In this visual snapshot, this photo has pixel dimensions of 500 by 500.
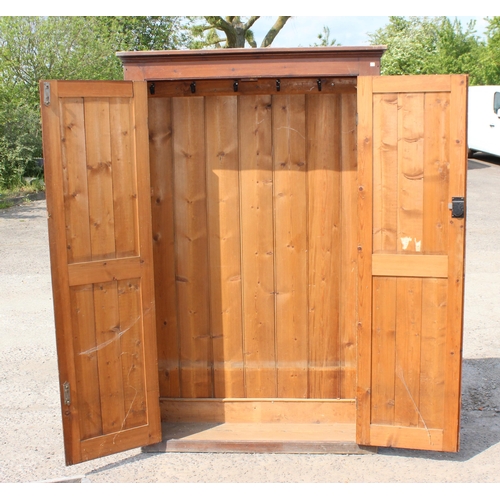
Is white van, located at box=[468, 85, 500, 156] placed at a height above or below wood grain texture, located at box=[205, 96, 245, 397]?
above

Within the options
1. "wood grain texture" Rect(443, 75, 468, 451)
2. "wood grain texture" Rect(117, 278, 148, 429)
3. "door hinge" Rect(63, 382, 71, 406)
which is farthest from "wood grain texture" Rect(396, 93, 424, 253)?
"door hinge" Rect(63, 382, 71, 406)

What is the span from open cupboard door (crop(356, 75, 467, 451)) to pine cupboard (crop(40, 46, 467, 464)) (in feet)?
0.04

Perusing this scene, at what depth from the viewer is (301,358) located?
477 centimetres

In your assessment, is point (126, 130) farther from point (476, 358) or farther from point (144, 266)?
point (476, 358)

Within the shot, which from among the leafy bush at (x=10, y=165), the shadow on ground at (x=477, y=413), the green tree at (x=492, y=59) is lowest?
the shadow on ground at (x=477, y=413)

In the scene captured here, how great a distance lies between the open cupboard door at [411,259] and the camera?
13.1 ft

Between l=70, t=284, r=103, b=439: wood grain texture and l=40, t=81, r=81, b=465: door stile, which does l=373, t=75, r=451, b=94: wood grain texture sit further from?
l=70, t=284, r=103, b=439: wood grain texture

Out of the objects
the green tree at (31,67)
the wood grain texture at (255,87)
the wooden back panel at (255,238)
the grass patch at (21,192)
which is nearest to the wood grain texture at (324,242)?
the wooden back panel at (255,238)

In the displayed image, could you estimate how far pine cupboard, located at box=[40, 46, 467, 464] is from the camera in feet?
13.3

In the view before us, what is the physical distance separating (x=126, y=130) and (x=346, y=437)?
2.37m

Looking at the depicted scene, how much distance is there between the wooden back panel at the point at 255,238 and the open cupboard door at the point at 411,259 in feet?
1.31

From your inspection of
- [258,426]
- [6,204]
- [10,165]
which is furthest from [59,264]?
[10,165]

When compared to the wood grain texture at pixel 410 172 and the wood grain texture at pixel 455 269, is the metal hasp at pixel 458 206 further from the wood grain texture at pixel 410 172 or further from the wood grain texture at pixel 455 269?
the wood grain texture at pixel 410 172

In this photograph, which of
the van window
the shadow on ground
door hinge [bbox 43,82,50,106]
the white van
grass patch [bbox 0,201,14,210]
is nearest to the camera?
door hinge [bbox 43,82,50,106]
